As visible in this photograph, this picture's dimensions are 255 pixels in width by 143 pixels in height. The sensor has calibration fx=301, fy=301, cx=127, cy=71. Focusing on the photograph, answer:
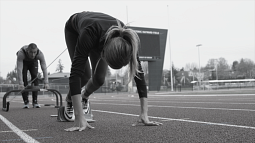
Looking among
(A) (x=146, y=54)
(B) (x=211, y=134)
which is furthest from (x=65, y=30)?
(A) (x=146, y=54)

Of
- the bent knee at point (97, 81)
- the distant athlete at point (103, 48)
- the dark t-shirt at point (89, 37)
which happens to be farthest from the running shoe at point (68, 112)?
the dark t-shirt at point (89, 37)

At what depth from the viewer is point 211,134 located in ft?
10.5

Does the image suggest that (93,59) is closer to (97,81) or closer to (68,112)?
(97,81)

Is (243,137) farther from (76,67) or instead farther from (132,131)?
(76,67)

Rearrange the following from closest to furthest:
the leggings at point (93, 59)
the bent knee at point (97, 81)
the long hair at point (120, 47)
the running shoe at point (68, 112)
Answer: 1. the long hair at point (120, 47)
2. the leggings at point (93, 59)
3. the bent knee at point (97, 81)
4. the running shoe at point (68, 112)

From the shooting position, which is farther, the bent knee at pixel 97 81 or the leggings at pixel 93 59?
the bent knee at pixel 97 81

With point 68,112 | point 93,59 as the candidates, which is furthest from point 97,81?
point 68,112

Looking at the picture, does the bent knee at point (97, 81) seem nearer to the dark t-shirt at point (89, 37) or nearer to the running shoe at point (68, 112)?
the running shoe at point (68, 112)

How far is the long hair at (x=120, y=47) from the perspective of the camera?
3163 millimetres

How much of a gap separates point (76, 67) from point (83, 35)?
38 cm

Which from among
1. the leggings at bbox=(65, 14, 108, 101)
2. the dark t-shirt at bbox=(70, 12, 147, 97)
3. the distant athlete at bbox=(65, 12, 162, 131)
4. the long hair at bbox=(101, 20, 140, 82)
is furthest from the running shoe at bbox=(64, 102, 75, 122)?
the long hair at bbox=(101, 20, 140, 82)

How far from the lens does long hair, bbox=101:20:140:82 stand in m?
3.16

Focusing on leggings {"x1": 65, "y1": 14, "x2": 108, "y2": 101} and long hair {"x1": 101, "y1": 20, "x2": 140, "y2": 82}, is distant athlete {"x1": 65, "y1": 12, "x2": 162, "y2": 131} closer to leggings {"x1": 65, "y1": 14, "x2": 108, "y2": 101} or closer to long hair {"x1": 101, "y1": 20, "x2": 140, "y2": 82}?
long hair {"x1": 101, "y1": 20, "x2": 140, "y2": 82}

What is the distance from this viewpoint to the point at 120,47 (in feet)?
10.4
